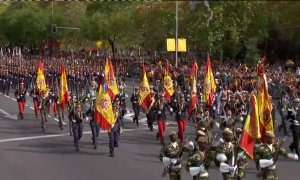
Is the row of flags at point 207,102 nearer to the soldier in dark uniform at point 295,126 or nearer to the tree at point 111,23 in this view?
the soldier in dark uniform at point 295,126

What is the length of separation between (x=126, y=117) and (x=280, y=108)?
25.9 feet

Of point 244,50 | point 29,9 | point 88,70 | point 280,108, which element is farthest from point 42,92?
point 29,9

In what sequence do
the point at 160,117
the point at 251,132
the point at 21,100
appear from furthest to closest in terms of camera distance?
the point at 21,100 < the point at 160,117 < the point at 251,132

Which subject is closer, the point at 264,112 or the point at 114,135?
the point at 264,112

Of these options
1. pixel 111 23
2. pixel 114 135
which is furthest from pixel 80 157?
pixel 111 23

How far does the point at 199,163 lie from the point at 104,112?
8383 mm

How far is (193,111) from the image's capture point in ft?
79.9

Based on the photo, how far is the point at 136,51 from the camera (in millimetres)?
71688

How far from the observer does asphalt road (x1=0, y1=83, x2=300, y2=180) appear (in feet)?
52.2

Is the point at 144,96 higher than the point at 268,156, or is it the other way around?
the point at 144,96

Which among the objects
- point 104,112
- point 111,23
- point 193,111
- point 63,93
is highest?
point 111,23

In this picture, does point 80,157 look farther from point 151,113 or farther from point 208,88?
point 208,88

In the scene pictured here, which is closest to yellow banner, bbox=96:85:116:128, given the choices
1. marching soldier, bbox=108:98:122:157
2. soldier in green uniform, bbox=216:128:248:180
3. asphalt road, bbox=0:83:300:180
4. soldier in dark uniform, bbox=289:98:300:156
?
marching soldier, bbox=108:98:122:157

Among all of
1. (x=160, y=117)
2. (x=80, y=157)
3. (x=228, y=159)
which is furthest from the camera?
(x=160, y=117)
